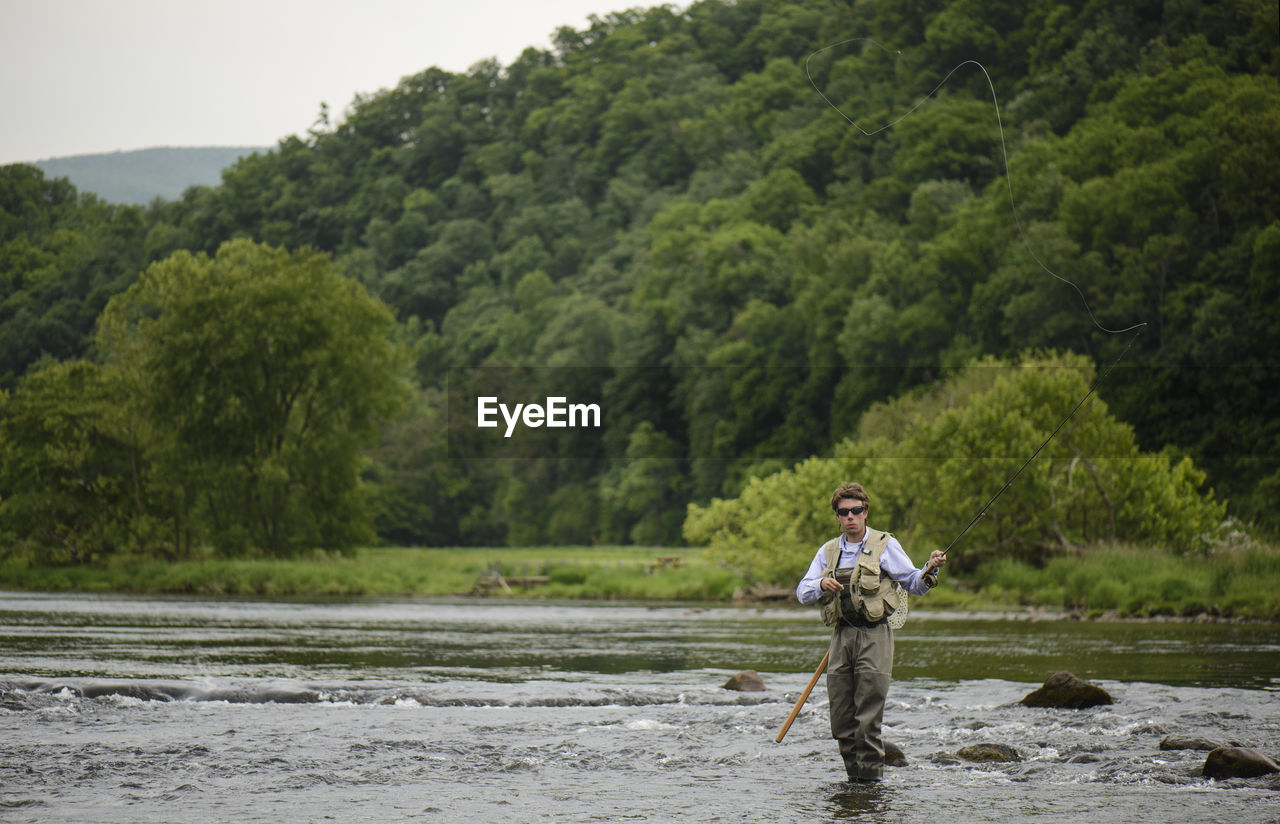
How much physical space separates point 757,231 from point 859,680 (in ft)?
291

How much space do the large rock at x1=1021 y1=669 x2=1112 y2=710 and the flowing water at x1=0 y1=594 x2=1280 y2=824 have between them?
372mm

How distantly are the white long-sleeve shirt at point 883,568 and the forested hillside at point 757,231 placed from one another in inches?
987

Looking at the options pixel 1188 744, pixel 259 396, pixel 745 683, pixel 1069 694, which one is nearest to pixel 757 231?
pixel 259 396

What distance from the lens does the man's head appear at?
9.99 m

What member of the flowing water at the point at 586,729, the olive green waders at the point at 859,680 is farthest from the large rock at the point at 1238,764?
the olive green waders at the point at 859,680

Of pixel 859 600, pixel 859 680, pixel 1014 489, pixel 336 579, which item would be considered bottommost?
pixel 336 579

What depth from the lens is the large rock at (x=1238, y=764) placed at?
36.0 ft

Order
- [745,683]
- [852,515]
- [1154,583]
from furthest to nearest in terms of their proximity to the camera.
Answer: [1154,583] → [745,683] → [852,515]

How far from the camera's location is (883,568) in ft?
32.9

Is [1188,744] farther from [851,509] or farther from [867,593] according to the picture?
[851,509]

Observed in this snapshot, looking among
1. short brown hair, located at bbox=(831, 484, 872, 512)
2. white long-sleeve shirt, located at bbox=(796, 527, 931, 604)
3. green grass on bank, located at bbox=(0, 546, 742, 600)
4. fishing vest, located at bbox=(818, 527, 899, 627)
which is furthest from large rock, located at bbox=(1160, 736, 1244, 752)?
green grass on bank, located at bbox=(0, 546, 742, 600)

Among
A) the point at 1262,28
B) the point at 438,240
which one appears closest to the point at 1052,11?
the point at 1262,28

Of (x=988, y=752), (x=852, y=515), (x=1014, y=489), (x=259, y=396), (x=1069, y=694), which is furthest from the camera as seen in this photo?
(x=259, y=396)

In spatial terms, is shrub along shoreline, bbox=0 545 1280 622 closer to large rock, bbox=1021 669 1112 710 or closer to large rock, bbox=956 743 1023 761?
large rock, bbox=1021 669 1112 710
